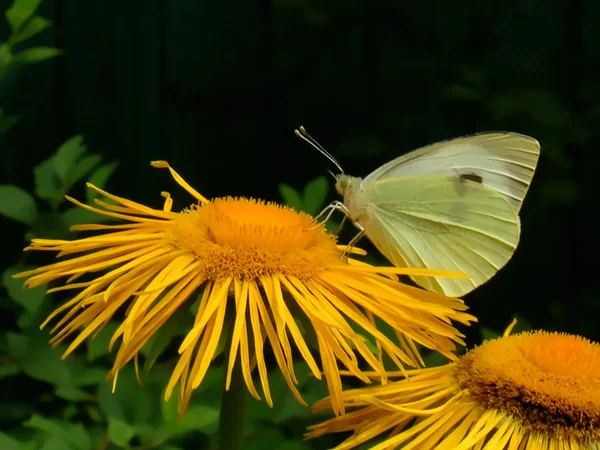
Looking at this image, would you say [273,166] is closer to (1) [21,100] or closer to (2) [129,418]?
(1) [21,100]

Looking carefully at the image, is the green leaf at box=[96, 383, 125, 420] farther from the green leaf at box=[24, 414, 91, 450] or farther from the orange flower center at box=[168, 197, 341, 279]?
the orange flower center at box=[168, 197, 341, 279]

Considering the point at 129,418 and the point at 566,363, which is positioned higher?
the point at 566,363

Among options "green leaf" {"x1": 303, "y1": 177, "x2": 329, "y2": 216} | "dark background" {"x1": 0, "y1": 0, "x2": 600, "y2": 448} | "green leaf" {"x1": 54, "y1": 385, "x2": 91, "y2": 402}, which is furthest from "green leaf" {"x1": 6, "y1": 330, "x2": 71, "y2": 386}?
"dark background" {"x1": 0, "y1": 0, "x2": 600, "y2": 448}

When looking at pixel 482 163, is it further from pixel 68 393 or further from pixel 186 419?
pixel 68 393

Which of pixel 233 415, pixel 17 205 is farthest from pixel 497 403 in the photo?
pixel 17 205

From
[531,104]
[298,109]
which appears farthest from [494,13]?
[298,109]

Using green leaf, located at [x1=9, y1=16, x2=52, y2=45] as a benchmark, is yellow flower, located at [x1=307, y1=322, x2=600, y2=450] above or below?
below
